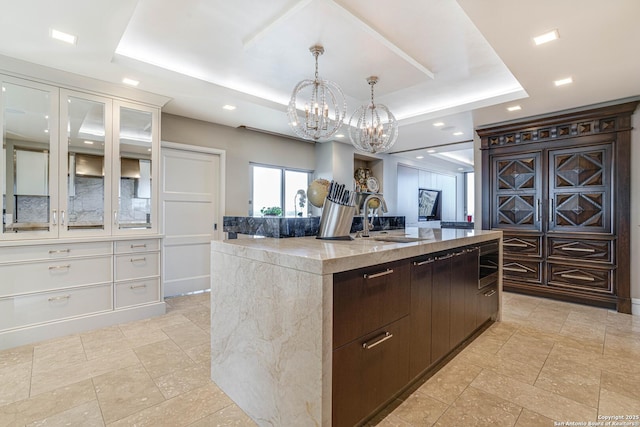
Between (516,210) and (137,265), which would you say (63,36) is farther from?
(516,210)

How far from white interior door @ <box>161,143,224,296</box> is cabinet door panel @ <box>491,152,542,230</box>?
13.6 ft

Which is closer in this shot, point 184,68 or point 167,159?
point 184,68

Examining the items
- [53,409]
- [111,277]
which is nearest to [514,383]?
[53,409]

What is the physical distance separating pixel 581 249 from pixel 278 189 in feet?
14.5

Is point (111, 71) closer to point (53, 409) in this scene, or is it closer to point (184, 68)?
point (184, 68)

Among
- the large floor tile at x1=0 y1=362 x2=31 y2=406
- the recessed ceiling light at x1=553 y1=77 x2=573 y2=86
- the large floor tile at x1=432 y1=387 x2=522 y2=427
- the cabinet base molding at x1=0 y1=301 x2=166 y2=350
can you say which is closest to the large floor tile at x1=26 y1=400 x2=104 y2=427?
the large floor tile at x1=0 y1=362 x2=31 y2=406

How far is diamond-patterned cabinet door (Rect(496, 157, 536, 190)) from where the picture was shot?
13.9 ft

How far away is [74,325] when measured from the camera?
2953mm

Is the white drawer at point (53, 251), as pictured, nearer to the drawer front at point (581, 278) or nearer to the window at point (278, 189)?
the window at point (278, 189)

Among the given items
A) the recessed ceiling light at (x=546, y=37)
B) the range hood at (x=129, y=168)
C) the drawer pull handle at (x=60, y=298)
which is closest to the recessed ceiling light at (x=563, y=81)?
the recessed ceiling light at (x=546, y=37)

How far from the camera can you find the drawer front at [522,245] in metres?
4.20

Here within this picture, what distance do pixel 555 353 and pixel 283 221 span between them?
8.06ft

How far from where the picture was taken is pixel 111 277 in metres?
3.18

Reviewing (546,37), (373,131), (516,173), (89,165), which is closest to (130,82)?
(89,165)
